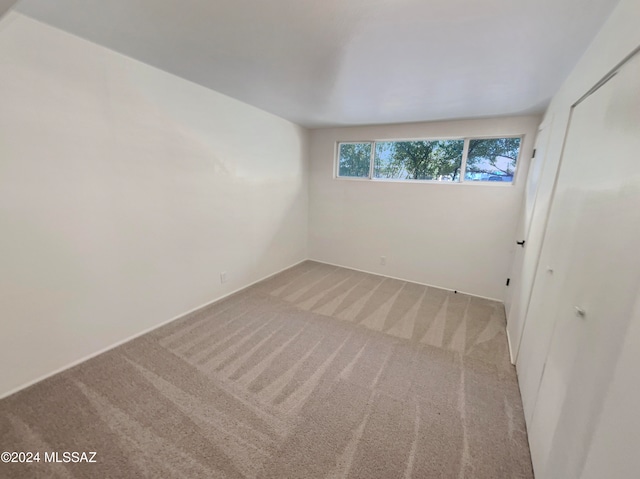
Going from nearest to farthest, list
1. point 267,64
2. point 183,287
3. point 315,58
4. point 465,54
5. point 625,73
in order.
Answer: point 625,73
point 465,54
point 315,58
point 267,64
point 183,287

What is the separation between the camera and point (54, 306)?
69.9 inches

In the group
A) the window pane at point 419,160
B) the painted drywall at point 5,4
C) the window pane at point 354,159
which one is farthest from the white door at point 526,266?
the painted drywall at point 5,4

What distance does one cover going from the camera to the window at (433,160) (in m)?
3.14

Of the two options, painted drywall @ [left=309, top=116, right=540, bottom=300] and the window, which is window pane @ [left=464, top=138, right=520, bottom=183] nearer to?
the window

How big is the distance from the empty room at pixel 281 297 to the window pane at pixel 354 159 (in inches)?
38.5

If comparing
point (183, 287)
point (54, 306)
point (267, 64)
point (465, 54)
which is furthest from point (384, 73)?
point (54, 306)

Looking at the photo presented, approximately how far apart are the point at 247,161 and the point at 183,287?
1.63 m

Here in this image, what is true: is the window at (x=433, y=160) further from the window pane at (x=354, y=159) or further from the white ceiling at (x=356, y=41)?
the white ceiling at (x=356, y=41)

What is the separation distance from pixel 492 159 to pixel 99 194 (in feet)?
13.4

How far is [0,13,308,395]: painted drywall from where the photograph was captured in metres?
1.56

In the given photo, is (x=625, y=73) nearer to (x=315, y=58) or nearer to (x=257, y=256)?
(x=315, y=58)

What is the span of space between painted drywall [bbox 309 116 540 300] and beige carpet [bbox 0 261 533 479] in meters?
0.98

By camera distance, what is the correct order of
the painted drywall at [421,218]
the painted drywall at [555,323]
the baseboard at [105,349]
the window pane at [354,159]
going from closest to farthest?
1. the painted drywall at [555,323]
2. the baseboard at [105,349]
3. the painted drywall at [421,218]
4. the window pane at [354,159]

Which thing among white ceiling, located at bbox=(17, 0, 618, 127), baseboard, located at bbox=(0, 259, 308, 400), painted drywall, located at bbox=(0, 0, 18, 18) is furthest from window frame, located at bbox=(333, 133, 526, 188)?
painted drywall, located at bbox=(0, 0, 18, 18)
